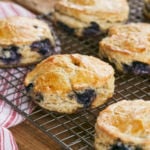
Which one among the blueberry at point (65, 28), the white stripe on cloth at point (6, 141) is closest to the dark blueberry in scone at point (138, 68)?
the blueberry at point (65, 28)

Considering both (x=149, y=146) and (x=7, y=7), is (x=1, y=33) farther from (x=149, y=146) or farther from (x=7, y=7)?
(x=149, y=146)

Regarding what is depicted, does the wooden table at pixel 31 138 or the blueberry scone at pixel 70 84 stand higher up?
the blueberry scone at pixel 70 84

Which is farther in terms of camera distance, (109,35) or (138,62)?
(109,35)

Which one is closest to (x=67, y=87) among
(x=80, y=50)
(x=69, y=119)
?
(x=69, y=119)

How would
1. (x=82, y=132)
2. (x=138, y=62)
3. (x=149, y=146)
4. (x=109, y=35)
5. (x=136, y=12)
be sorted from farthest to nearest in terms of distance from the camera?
(x=136, y=12) < (x=109, y=35) < (x=138, y=62) < (x=82, y=132) < (x=149, y=146)

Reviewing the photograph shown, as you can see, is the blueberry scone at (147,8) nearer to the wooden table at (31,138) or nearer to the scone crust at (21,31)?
the scone crust at (21,31)

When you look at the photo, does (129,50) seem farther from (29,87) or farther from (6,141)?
(6,141)

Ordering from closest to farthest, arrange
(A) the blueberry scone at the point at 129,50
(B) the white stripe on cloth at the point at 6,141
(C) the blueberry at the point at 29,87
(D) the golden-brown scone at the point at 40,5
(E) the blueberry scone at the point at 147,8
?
(B) the white stripe on cloth at the point at 6,141
(C) the blueberry at the point at 29,87
(A) the blueberry scone at the point at 129,50
(E) the blueberry scone at the point at 147,8
(D) the golden-brown scone at the point at 40,5
